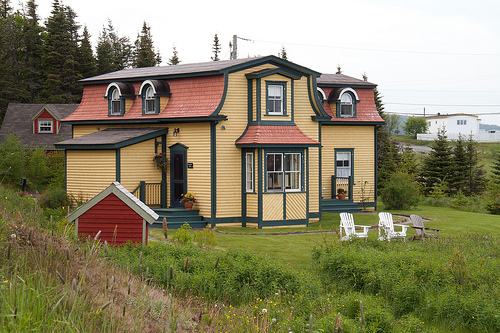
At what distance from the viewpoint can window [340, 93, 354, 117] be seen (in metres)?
25.2

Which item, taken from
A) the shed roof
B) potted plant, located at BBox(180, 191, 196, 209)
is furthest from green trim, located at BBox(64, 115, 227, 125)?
the shed roof

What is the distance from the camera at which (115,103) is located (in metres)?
23.0

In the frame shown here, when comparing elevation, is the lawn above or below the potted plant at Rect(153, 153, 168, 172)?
below

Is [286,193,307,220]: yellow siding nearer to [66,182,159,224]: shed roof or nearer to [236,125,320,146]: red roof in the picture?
[236,125,320,146]: red roof

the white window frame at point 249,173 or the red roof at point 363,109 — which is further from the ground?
the red roof at point 363,109

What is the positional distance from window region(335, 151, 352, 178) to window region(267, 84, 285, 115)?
5.92m

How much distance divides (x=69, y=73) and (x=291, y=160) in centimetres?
3449

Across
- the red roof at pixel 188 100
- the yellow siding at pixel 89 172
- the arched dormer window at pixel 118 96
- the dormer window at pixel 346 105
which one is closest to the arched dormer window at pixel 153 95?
the red roof at pixel 188 100

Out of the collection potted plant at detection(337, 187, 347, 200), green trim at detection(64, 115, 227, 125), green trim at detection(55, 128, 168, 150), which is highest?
green trim at detection(64, 115, 227, 125)

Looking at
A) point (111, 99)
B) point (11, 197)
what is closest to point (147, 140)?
point (111, 99)

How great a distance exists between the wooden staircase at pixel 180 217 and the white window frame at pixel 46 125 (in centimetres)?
2358

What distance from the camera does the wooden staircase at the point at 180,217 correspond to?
19.0 m

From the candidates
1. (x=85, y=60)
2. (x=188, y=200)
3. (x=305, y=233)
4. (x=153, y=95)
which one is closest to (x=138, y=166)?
(x=188, y=200)

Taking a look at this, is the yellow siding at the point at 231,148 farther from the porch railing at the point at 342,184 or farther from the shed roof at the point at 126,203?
the shed roof at the point at 126,203
